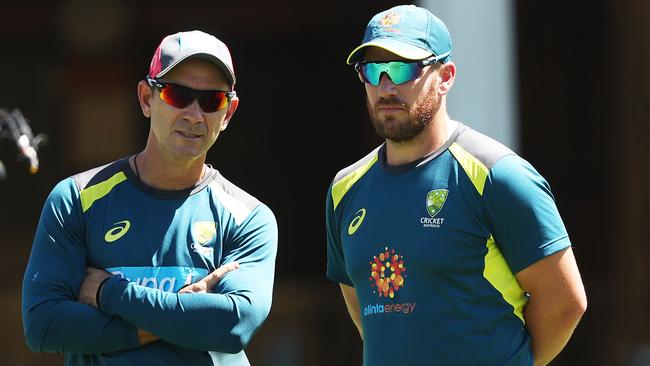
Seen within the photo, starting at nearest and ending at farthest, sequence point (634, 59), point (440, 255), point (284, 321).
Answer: point (440, 255) < point (634, 59) < point (284, 321)

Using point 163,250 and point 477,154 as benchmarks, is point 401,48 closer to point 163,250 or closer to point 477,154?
point 477,154

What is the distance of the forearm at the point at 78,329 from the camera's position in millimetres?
3762

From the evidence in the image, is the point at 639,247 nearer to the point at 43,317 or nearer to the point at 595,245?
the point at 595,245

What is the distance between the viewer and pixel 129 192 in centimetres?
399

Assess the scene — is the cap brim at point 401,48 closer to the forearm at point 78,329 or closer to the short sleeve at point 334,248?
the short sleeve at point 334,248

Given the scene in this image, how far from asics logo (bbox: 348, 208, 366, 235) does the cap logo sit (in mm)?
596

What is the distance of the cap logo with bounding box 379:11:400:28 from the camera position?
12.9 ft

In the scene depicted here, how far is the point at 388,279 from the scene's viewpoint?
3.82m

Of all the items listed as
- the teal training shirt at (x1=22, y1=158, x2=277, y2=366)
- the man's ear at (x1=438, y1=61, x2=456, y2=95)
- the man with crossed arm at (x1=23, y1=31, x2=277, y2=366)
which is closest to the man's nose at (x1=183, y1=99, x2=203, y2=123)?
the man with crossed arm at (x1=23, y1=31, x2=277, y2=366)

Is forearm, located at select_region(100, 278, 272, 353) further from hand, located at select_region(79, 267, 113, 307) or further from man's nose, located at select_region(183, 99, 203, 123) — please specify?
man's nose, located at select_region(183, 99, 203, 123)

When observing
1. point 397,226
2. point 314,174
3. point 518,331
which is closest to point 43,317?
point 397,226

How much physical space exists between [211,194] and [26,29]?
8.20 m

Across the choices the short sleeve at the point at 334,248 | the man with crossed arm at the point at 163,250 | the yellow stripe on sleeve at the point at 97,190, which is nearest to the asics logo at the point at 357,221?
the short sleeve at the point at 334,248

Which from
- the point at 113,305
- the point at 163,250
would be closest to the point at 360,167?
the point at 163,250
